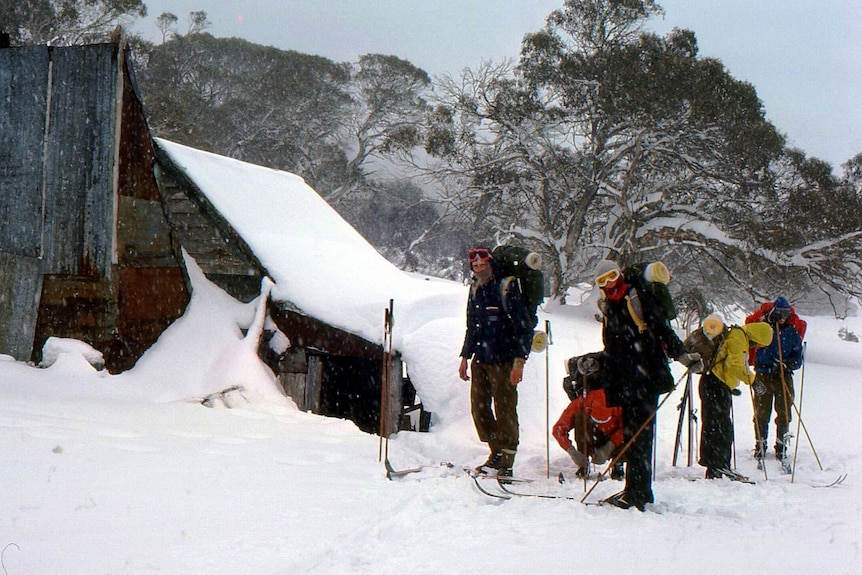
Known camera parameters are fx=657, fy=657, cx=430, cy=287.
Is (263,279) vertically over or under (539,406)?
over

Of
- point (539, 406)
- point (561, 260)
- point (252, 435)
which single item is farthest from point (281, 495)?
point (561, 260)

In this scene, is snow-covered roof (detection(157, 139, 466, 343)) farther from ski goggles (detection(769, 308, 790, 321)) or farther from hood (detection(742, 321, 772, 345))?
ski goggles (detection(769, 308, 790, 321))

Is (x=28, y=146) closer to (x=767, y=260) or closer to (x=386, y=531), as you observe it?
(x=386, y=531)

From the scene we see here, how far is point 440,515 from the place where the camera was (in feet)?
11.5

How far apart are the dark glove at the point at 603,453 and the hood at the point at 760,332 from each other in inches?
75.9

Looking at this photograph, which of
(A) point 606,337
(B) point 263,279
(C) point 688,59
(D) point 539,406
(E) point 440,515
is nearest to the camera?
(E) point 440,515

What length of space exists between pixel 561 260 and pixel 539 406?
45.8 feet

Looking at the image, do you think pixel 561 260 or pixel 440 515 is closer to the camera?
pixel 440 515

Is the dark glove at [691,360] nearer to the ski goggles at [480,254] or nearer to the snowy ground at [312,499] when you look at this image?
the snowy ground at [312,499]

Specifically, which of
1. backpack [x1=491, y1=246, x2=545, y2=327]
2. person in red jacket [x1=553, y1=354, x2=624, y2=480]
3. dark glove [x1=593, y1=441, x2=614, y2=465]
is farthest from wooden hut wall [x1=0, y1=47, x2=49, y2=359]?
dark glove [x1=593, y1=441, x2=614, y2=465]

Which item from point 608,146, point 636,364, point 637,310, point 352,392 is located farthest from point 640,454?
point 608,146

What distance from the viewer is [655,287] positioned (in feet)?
13.1

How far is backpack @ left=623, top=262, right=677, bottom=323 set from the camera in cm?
393

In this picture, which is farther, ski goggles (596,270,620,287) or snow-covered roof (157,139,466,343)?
snow-covered roof (157,139,466,343)
